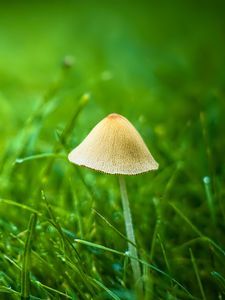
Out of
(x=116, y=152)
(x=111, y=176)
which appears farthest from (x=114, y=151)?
(x=111, y=176)

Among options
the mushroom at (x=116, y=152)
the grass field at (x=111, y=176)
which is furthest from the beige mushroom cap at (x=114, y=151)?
the grass field at (x=111, y=176)

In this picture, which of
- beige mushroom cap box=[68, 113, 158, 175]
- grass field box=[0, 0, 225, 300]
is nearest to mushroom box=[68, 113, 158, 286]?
beige mushroom cap box=[68, 113, 158, 175]

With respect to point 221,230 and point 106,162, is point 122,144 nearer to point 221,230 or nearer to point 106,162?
point 106,162

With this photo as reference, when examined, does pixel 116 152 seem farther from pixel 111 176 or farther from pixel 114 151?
pixel 111 176

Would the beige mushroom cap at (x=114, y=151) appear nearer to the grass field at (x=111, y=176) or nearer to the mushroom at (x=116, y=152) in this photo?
the mushroom at (x=116, y=152)

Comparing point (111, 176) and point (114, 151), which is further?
point (111, 176)

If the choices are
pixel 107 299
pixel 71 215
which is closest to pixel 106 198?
pixel 71 215

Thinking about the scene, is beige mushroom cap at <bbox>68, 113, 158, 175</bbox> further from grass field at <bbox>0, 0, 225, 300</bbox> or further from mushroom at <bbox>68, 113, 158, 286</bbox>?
grass field at <bbox>0, 0, 225, 300</bbox>
